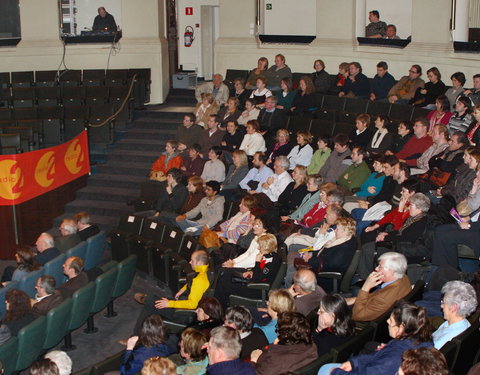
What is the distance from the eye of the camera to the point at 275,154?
10570 millimetres

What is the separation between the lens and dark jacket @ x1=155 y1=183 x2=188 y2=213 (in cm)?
1005

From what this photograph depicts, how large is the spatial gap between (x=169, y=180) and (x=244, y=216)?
1.99 meters

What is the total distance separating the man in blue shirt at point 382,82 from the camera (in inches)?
470

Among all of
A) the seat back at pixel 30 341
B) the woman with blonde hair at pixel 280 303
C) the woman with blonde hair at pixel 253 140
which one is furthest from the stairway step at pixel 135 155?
the woman with blonde hair at pixel 280 303

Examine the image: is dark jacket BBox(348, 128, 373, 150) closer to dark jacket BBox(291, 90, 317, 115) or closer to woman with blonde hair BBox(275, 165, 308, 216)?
woman with blonde hair BBox(275, 165, 308, 216)

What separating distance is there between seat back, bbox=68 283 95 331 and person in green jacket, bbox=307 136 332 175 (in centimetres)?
374

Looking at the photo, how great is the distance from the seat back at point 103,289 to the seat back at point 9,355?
140 cm

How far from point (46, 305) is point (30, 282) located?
75 centimetres

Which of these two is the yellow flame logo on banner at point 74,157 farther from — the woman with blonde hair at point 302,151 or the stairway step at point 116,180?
the woman with blonde hair at point 302,151

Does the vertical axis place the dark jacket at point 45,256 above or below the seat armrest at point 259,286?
below

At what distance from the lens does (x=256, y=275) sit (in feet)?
23.4

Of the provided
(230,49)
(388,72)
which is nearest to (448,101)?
(388,72)

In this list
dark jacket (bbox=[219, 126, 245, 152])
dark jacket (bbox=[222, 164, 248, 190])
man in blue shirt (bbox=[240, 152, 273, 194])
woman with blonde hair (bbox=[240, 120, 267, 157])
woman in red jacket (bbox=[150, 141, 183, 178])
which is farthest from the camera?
dark jacket (bbox=[219, 126, 245, 152])

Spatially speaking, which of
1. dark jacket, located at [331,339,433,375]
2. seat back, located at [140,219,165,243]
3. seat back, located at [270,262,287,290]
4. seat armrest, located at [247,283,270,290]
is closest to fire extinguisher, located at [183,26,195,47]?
seat back, located at [140,219,165,243]
